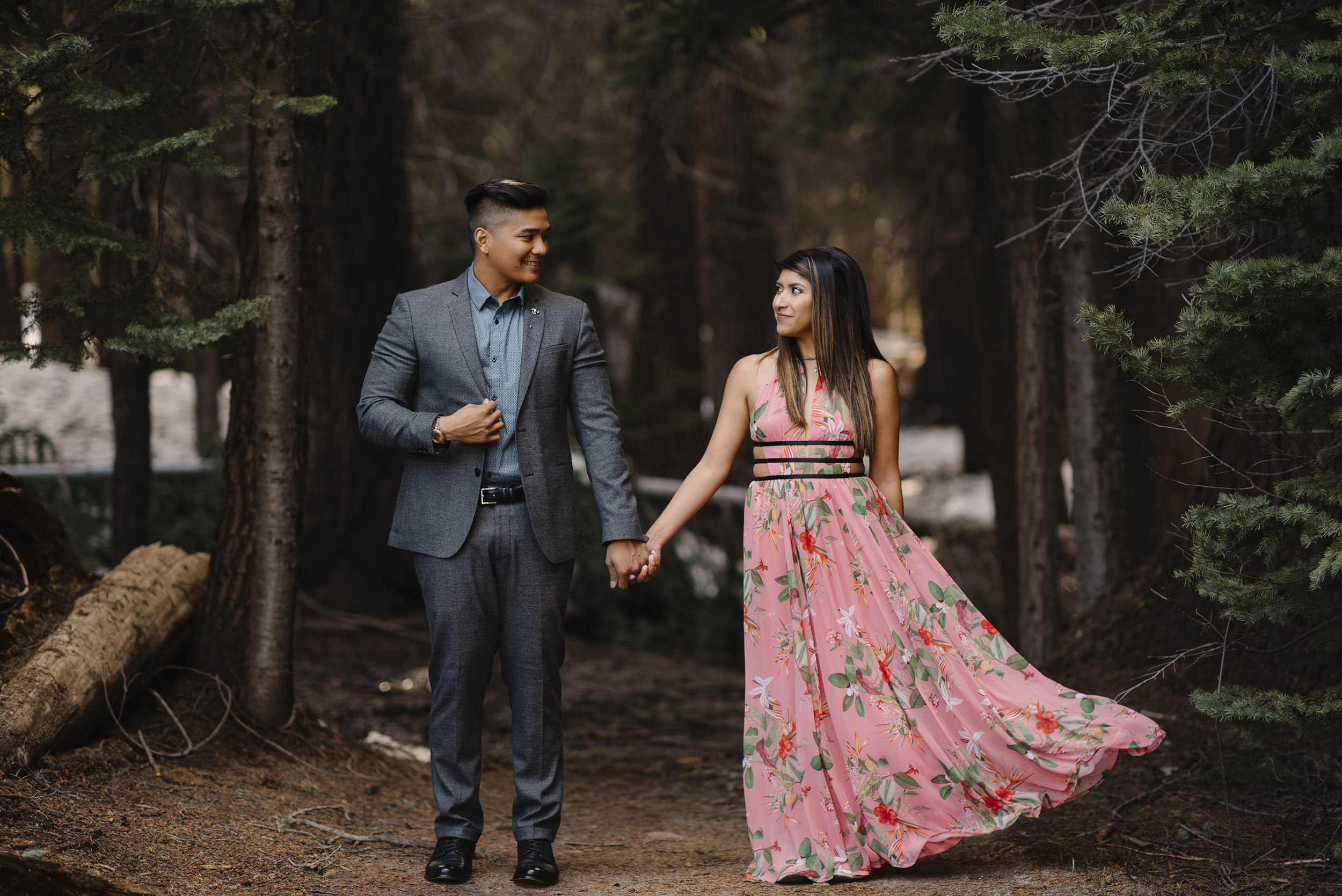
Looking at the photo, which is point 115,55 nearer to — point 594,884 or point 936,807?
point 594,884

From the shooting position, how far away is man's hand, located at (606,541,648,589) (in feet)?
12.5

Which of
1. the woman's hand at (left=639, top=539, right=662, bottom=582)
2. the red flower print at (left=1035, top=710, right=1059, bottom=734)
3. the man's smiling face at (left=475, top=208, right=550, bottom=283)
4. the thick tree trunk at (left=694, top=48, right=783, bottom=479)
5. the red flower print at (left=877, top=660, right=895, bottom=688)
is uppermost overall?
the thick tree trunk at (left=694, top=48, right=783, bottom=479)

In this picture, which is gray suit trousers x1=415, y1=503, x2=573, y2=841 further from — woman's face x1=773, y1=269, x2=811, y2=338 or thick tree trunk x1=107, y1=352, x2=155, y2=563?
thick tree trunk x1=107, y1=352, x2=155, y2=563

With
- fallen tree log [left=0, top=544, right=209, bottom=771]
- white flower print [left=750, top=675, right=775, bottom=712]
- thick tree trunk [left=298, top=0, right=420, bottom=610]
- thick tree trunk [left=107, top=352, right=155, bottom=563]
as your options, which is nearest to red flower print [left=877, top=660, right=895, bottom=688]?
white flower print [left=750, top=675, right=775, bottom=712]

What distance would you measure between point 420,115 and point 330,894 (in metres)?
10.4

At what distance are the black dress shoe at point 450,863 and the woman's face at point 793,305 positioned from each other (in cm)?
206

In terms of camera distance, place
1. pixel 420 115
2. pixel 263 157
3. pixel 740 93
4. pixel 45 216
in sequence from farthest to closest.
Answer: pixel 740 93 < pixel 420 115 < pixel 263 157 < pixel 45 216

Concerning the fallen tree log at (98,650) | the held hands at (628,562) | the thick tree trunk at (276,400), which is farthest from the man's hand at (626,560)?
the fallen tree log at (98,650)

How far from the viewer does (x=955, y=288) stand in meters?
13.7

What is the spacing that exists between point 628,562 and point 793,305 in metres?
1.07

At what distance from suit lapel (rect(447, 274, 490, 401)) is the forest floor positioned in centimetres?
168

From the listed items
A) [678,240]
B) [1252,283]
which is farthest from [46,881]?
[678,240]

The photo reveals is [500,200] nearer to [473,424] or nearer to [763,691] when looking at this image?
[473,424]

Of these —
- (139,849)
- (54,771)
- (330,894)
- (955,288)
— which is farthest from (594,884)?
(955,288)
